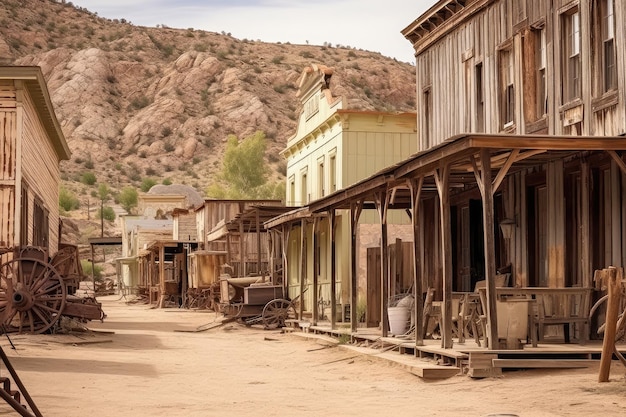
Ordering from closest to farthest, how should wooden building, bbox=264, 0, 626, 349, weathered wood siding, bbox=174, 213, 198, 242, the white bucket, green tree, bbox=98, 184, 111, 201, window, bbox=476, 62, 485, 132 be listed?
wooden building, bbox=264, 0, 626, 349
the white bucket
window, bbox=476, 62, 485, 132
weathered wood siding, bbox=174, 213, 198, 242
green tree, bbox=98, 184, 111, 201

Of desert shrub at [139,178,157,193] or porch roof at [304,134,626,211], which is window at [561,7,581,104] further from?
desert shrub at [139,178,157,193]

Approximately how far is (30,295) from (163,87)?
3671 inches

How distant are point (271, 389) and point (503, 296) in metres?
3.81

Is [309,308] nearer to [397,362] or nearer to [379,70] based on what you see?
[397,362]

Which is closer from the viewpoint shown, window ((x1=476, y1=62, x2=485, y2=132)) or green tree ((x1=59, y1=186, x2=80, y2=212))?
window ((x1=476, y1=62, x2=485, y2=132))

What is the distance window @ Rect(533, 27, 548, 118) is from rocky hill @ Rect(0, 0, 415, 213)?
78.8m

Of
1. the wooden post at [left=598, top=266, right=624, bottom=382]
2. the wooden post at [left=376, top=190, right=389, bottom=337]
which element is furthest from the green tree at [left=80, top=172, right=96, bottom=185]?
the wooden post at [left=598, top=266, right=624, bottom=382]

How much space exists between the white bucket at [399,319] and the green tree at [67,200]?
73944 millimetres

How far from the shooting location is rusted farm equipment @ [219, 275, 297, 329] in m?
30.7

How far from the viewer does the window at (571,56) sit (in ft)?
59.9

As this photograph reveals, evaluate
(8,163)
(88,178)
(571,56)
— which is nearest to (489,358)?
(571,56)

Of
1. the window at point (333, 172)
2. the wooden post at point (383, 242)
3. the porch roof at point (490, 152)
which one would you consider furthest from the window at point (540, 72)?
the window at point (333, 172)

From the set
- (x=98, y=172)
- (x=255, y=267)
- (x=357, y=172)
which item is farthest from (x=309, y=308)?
(x=98, y=172)

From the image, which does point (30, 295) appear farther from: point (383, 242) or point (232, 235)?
point (232, 235)
